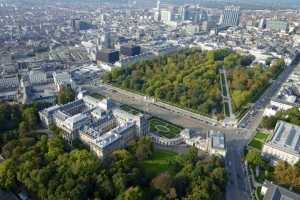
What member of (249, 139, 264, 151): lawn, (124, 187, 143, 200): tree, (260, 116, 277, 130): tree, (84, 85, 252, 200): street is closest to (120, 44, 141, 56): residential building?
(84, 85, 252, 200): street

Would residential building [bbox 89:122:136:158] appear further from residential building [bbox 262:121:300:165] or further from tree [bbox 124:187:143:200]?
residential building [bbox 262:121:300:165]

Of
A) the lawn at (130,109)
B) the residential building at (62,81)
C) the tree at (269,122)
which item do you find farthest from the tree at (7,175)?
the tree at (269,122)

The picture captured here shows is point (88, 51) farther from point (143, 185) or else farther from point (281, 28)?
point (281, 28)

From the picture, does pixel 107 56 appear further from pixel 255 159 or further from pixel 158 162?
pixel 255 159

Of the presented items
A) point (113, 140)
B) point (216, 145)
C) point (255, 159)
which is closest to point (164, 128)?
point (216, 145)

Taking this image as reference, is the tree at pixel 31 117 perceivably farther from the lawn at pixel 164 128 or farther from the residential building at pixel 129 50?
the residential building at pixel 129 50

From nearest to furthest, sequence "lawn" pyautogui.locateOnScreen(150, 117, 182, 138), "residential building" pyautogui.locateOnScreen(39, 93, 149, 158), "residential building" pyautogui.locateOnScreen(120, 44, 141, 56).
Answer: "residential building" pyautogui.locateOnScreen(39, 93, 149, 158)
"lawn" pyautogui.locateOnScreen(150, 117, 182, 138)
"residential building" pyautogui.locateOnScreen(120, 44, 141, 56)

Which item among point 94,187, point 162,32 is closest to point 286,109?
point 94,187
